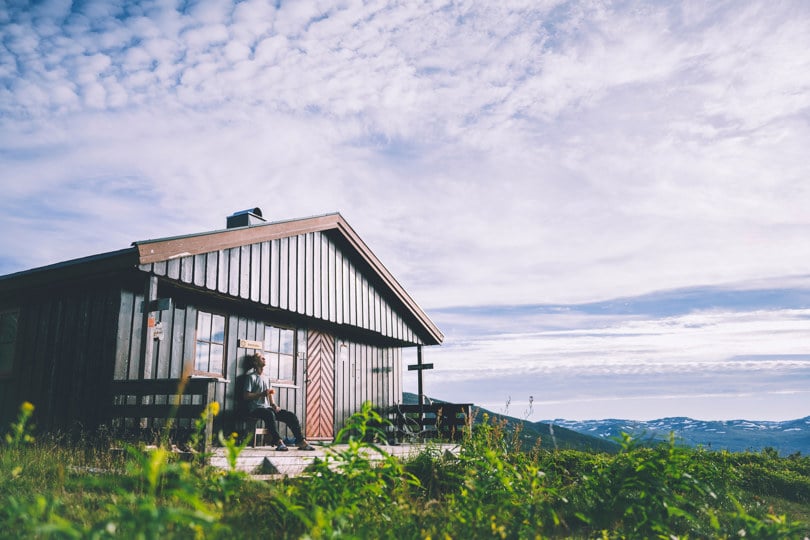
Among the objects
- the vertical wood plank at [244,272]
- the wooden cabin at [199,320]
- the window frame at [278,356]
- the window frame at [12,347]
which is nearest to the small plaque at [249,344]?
the wooden cabin at [199,320]

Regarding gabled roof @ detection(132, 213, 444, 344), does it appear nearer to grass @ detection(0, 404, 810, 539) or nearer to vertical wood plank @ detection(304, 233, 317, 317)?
vertical wood plank @ detection(304, 233, 317, 317)

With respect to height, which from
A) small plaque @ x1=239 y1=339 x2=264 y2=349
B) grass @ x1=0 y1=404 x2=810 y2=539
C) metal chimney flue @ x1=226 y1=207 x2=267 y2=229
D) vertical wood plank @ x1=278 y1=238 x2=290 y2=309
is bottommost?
grass @ x1=0 y1=404 x2=810 y2=539

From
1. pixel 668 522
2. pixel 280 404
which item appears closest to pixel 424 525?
pixel 668 522

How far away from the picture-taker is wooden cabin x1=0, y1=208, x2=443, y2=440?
9.62 metres

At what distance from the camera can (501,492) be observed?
5.48 meters

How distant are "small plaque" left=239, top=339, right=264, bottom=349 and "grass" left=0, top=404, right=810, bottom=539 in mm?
4145

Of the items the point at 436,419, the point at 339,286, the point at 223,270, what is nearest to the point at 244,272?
the point at 223,270

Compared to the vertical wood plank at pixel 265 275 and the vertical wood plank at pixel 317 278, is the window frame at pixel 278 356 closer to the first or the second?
the vertical wood plank at pixel 317 278

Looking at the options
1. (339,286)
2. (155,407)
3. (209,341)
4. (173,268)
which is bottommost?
(155,407)

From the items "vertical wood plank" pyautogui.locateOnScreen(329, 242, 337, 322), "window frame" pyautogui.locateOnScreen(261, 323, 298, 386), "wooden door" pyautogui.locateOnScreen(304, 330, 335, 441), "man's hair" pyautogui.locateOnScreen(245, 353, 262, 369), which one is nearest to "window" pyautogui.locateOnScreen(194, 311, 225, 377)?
"man's hair" pyautogui.locateOnScreen(245, 353, 262, 369)

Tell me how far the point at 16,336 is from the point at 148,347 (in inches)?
135

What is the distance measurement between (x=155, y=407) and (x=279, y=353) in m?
4.38

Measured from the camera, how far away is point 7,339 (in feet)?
37.1

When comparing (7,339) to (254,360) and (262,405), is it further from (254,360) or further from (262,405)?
(262,405)
